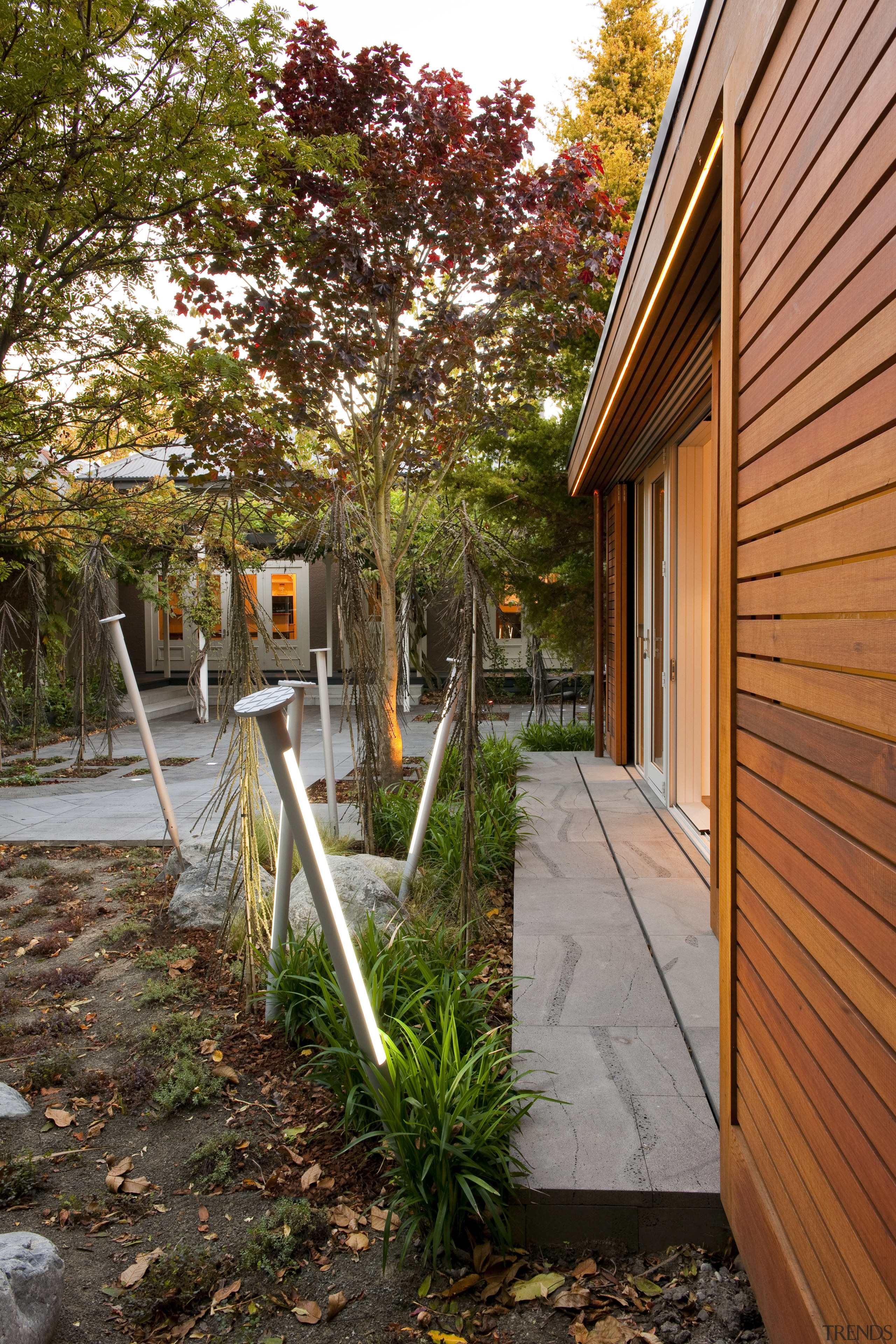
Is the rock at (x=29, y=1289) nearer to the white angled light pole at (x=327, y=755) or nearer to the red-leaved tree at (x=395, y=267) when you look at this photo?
the white angled light pole at (x=327, y=755)

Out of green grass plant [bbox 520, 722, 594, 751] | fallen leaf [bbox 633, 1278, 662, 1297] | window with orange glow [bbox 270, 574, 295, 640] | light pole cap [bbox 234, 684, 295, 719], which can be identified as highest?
window with orange glow [bbox 270, 574, 295, 640]

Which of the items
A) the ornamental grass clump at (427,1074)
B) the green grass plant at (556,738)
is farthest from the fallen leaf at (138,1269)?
the green grass plant at (556,738)

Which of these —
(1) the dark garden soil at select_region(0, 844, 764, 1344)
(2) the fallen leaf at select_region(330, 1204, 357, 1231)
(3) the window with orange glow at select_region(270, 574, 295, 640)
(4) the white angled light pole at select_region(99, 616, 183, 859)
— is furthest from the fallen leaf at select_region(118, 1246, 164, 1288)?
(3) the window with orange glow at select_region(270, 574, 295, 640)

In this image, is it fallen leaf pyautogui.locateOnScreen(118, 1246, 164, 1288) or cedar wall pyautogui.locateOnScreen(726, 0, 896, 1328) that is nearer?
cedar wall pyautogui.locateOnScreen(726, 0, 896, 1328)

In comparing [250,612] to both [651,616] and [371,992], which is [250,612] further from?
[651,616]

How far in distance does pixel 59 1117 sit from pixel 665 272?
3.33 metres

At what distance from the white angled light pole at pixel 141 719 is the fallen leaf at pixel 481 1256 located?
10.2ft

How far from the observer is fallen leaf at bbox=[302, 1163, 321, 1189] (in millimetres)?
2211

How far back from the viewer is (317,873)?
206 cm

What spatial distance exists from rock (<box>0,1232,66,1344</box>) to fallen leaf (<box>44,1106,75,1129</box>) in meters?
0.78

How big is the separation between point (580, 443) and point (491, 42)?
13.2ft

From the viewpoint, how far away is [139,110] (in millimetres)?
3955

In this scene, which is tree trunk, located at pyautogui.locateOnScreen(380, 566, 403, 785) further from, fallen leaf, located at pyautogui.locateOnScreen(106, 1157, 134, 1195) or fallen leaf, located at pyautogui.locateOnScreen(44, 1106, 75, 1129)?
fallen leaf, located at pyautogui.locateOnScreen(106, 1157, 134, 1195)

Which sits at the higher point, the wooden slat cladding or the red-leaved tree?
the red-leaved tree
